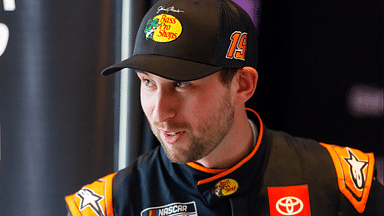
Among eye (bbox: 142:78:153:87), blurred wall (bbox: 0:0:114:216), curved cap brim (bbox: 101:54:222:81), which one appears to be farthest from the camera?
blurred wall (bbox: 0:0:114:216)

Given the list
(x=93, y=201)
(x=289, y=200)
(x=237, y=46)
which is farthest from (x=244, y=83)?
(x=93, y=201)

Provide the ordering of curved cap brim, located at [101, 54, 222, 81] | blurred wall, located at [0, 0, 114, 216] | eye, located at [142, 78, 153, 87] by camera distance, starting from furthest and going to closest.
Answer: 1. blurred wall, located at [0, 0, 114, 216]
2. eye, located at [142, 78, 153, 87]
3. curved cap brim, located at [101, 54, 222, 81]

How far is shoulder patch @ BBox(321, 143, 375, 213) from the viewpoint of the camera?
1.08 m

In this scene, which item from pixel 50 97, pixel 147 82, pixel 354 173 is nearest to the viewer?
pixel 147 82

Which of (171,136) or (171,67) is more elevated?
(171,67)

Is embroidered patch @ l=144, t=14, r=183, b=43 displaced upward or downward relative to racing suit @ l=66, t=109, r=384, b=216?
upward

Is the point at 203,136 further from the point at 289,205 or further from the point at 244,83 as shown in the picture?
the point at 289,205

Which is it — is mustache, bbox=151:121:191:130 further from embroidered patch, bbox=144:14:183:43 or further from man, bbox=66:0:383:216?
embroidered patch, bbox=144:14:183:43

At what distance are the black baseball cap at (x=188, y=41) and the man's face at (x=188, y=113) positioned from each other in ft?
0.15

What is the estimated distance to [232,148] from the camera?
107 cm

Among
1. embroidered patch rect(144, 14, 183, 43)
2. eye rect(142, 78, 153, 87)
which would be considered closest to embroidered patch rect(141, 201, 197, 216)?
eye rect(142, 78, 153, 87)

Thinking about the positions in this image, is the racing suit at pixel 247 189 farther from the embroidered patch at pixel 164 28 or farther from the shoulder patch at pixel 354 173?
the embroidered patch at pixel 164 28

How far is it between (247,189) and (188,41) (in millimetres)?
415

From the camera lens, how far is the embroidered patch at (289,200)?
3.52 feet
